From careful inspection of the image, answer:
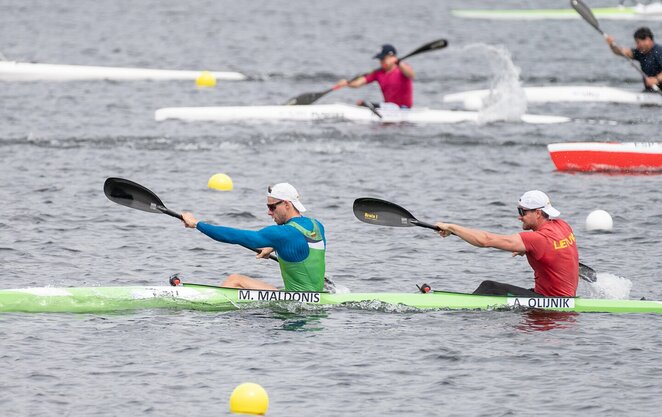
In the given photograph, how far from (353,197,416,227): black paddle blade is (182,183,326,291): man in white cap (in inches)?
43.9

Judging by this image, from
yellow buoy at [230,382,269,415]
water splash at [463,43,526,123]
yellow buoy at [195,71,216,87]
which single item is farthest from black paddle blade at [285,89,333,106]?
yellow buoy at [230,382,269,415]

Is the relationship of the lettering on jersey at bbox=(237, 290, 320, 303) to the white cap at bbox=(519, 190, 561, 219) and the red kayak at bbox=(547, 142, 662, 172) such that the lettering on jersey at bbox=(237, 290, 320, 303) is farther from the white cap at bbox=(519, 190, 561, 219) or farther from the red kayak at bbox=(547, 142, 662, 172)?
the red kayak at bbox=(547, 142, 662, 172)

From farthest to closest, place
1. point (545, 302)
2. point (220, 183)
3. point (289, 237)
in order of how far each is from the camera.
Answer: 1. point (220, 183)
2. point (545, 302)
3. point (289, 237)

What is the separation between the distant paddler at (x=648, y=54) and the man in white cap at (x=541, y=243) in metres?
13.9

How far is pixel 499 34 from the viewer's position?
2015 inches

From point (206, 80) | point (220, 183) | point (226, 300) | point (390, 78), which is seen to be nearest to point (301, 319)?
point (226, 300)

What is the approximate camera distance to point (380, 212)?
15406 mm

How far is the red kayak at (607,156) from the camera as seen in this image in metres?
23.8

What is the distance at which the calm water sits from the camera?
1227 cm

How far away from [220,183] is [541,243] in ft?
30.6

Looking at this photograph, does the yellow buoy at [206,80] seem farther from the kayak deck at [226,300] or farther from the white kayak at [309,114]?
the kayak deck at [226,300]

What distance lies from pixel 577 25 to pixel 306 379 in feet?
143

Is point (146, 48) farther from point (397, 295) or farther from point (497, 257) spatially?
point (397, 295)

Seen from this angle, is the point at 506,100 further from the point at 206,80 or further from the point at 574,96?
the point at 206,80
